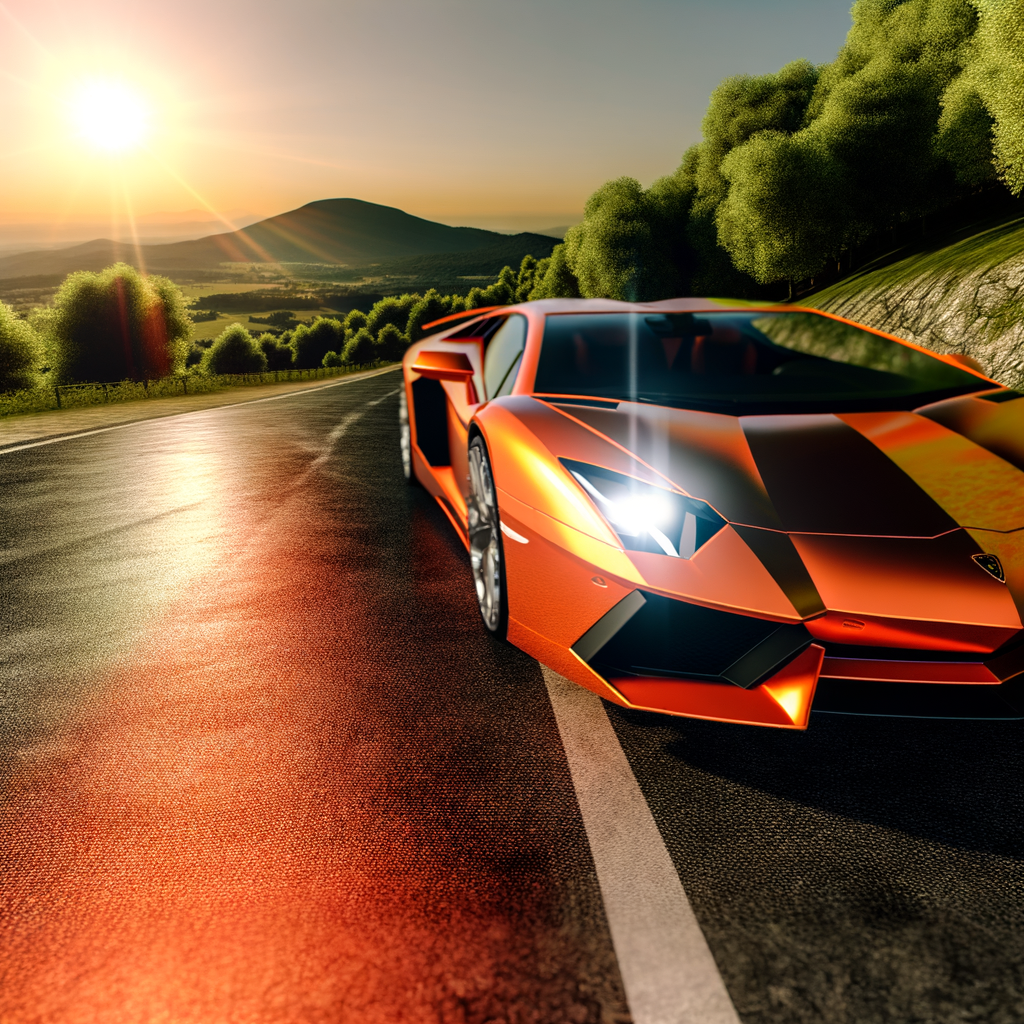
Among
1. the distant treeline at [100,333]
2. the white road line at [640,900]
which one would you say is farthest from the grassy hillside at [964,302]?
the distant treeline at [100,333]

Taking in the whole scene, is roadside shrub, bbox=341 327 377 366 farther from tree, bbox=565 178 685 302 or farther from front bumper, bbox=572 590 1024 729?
front bumper, bbox=572 590 1024 729

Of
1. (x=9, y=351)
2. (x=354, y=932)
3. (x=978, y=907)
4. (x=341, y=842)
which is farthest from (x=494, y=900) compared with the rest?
(x=9, y=351)

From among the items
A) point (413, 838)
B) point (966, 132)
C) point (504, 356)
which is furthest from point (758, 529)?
point (966, 132)

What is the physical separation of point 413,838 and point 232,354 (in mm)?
106587

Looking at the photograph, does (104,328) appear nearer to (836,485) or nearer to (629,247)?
(629,247)

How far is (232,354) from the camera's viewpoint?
101312 mm

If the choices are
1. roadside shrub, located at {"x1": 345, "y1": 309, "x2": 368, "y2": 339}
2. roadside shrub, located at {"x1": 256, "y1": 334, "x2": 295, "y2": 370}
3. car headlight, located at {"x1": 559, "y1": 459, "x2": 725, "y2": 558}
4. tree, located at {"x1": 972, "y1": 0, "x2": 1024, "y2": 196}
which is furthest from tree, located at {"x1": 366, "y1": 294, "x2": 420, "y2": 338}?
car headlight, located at {"x1": 559, "y1": 459, "x2": 725, "y2": 558}

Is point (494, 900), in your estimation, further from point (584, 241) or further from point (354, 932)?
point (584, 241)

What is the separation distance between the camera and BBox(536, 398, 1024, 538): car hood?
248cm

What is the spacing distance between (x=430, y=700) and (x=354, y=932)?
120 centimetres

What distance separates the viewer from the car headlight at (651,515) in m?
2.46

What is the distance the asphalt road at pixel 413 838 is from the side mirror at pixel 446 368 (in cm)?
113

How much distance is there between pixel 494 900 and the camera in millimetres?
1854

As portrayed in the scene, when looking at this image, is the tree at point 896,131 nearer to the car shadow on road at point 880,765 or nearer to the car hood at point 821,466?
the car hood at point 821,466
